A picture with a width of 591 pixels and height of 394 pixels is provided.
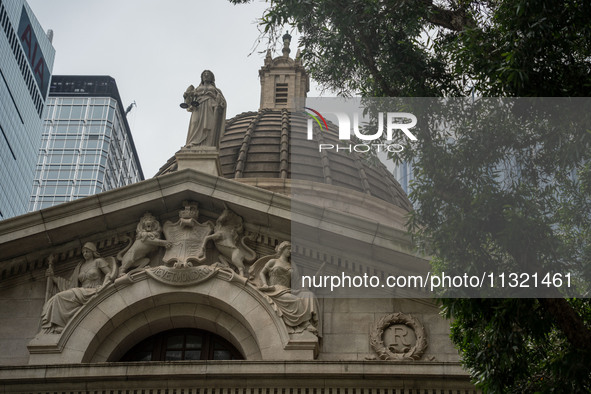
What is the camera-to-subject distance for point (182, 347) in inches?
793

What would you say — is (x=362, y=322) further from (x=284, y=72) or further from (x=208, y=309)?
(x=284, y=72)

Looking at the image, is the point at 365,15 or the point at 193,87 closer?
the point at 365,15

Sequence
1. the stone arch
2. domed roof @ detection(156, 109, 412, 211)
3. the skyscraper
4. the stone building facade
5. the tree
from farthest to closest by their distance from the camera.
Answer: the skyscraper
domed roof @ detection(156, 109, 412, 211)
the stone arch
the stone building facade
the tree

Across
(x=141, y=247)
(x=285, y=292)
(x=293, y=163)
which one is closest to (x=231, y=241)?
(x=285, y=292)

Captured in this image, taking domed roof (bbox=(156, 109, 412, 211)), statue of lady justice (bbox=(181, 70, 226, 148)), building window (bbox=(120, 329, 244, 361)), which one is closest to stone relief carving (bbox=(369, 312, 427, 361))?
building window (bbox=(120, 329, 244, 361))

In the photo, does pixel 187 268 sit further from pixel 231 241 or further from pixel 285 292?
pixel 285 292

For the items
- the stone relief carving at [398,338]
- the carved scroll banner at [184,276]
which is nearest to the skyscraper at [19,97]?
the carved scroll banner at [184,276]

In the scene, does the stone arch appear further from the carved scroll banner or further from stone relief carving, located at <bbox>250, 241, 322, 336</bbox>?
stone relief carving, located at <bbox>250, 241, 322, 336</bbox>

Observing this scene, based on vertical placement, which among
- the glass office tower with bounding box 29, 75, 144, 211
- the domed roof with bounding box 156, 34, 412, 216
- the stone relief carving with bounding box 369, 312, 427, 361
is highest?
the glass office tower with bounding box 29, 75, 144, 211

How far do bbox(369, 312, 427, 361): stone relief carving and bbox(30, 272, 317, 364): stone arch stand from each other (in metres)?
1.35

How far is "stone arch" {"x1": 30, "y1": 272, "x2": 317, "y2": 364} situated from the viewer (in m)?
18.7

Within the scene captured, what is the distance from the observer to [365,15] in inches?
658

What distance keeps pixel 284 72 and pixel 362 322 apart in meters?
42.0

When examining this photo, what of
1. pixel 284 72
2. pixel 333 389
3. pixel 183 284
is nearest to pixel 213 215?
pixel 183 284
